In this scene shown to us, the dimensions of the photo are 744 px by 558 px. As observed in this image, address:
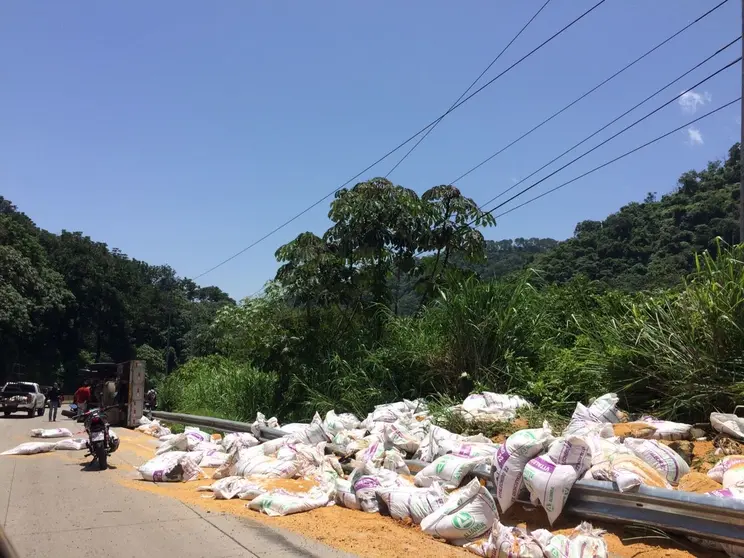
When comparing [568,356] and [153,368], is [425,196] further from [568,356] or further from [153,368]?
[153,368]

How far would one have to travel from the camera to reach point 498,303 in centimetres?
1134

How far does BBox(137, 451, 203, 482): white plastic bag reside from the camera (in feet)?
30.1

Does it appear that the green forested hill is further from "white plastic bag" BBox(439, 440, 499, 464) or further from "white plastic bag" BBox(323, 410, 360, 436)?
"white plastic bag" BBox(439, 440, 499, 464)

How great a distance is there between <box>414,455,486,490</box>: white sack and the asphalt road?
162cm

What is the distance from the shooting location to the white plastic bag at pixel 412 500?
244 inches

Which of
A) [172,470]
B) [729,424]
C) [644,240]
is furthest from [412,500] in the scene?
[644,240]

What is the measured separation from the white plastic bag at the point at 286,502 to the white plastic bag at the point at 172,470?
8.61ft

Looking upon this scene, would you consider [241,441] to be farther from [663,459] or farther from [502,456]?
[663,459]

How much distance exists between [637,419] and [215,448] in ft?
23.5

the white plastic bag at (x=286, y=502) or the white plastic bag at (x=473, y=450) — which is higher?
the white plastic bag at (x=473, y=450)

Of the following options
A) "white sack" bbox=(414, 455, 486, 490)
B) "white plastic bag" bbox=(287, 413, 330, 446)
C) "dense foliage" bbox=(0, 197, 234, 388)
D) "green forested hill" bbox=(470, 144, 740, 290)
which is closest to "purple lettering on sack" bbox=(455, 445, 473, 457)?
"white sack" bbox=(414, 455, 486, 490)

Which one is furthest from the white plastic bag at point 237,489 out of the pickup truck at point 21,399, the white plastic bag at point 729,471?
the pickup truck at point 21,399

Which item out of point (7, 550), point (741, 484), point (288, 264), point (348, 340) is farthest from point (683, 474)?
point (288, 264)

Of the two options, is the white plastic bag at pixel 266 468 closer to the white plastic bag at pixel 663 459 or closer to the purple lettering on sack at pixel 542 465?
the purple lettering on sack at pixel 542 465
